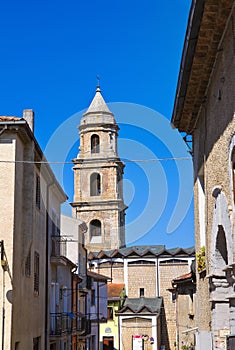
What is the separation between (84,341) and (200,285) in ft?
78.2

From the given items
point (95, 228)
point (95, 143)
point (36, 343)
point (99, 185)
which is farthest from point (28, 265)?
point (99, 185)

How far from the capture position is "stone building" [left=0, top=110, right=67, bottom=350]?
16422 millimetres

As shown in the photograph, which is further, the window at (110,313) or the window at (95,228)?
the window at (95,228)

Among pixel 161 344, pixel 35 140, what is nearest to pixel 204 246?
pixel 35 140

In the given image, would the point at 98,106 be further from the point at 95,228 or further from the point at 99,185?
the point at 95,228

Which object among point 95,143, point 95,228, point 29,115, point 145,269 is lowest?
point 145,269

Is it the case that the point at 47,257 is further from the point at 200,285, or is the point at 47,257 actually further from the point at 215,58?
the point at 215,58

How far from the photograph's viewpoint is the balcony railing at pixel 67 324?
2448cm

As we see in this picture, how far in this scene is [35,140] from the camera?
18828 mm

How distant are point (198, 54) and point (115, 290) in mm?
46176

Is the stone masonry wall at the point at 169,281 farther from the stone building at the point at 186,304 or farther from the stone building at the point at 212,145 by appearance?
the stone building at the point at 212,145

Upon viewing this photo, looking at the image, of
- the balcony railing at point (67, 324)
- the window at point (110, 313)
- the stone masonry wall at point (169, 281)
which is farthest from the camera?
the stone masonry wall at point (169, 281)

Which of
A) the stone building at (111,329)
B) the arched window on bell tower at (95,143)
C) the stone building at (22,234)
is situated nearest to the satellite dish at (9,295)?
the stone building at (22,234)

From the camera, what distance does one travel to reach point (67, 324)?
90.0ft
